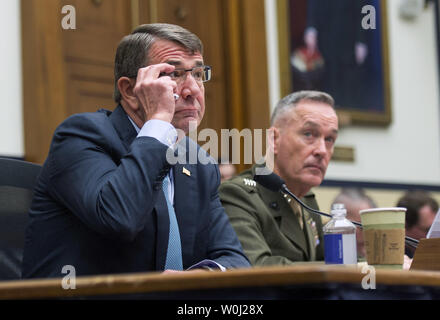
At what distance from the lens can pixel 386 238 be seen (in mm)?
1935

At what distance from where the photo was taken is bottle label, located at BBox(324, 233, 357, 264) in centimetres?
202

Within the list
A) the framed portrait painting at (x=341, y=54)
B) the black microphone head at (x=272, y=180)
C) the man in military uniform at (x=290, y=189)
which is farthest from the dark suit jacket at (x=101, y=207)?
the framed portrait painting at (x=341, y=54)

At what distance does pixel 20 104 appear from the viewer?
156 inches

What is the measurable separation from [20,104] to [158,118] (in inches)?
85.6

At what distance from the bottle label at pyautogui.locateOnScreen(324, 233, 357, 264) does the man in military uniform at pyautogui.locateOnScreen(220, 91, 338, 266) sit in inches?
17.5

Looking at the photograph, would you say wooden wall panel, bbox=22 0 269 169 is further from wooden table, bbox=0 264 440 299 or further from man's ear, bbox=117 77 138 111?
wooden table, bbox=0 264 440 299

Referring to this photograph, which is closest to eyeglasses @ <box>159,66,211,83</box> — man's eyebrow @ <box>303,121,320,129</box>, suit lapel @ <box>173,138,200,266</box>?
suit lapel @ <box>173,138,200,266</box>

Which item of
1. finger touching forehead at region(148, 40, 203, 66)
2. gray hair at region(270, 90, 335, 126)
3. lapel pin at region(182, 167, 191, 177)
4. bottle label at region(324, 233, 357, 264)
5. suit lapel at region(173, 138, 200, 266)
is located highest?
finger touching forehead at region(148, 40, 203, 66)

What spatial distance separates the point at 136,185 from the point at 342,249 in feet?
2.04

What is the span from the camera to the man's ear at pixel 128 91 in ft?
7.23

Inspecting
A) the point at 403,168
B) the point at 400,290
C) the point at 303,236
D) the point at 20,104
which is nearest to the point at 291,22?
the point at 403,168

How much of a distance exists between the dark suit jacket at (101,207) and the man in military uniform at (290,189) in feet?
1.60

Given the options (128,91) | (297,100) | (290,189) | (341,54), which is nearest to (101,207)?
(128,91)
